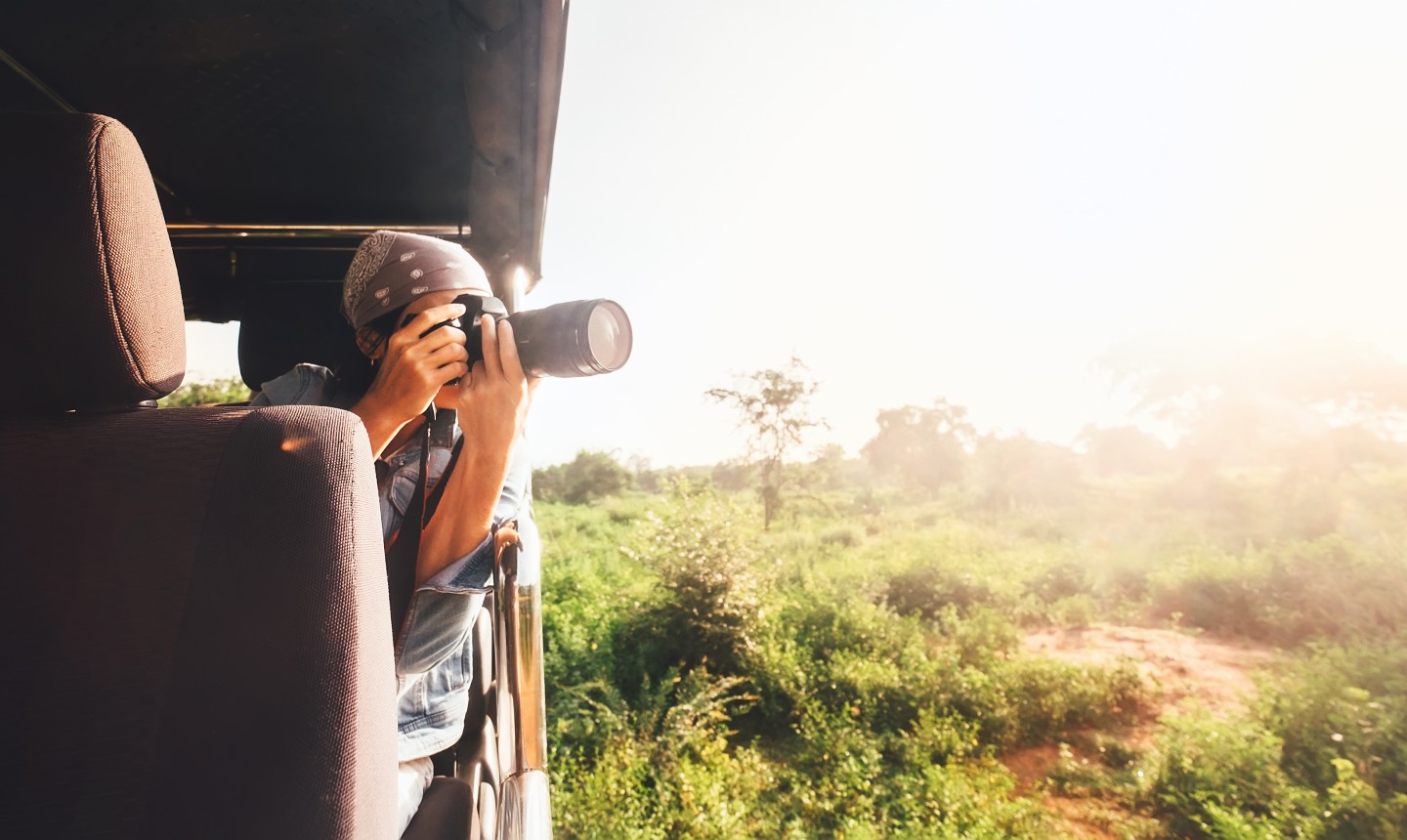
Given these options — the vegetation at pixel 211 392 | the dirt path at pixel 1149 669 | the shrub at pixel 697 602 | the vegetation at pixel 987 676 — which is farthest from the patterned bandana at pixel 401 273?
the vegetation at pixel 211 392

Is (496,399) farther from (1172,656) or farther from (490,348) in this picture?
(1172,656)

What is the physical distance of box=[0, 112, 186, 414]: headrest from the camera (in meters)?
0.49

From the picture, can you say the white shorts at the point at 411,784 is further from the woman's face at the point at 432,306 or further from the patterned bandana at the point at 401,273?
the patterned bandana at the point at 401,273

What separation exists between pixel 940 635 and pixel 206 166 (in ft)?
26.0

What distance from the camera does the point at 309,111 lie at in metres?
1.33

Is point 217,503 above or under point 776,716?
above

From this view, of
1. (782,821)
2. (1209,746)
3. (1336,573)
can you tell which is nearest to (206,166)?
(782,821)

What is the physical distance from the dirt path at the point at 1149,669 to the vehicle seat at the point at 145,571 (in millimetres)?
5301

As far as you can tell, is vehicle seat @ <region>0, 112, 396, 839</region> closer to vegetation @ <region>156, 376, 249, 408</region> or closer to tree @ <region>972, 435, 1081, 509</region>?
vegetation @ <region>156, 376, 249, 408</region>

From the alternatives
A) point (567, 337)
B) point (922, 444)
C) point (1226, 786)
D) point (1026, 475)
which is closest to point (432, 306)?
point (567, 337)

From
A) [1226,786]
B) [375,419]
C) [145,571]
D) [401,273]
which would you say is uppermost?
[401,273]

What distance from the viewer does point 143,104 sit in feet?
4.23

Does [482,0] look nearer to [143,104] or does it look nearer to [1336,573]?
[143,104]

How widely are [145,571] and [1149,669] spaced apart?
908 centimetres
